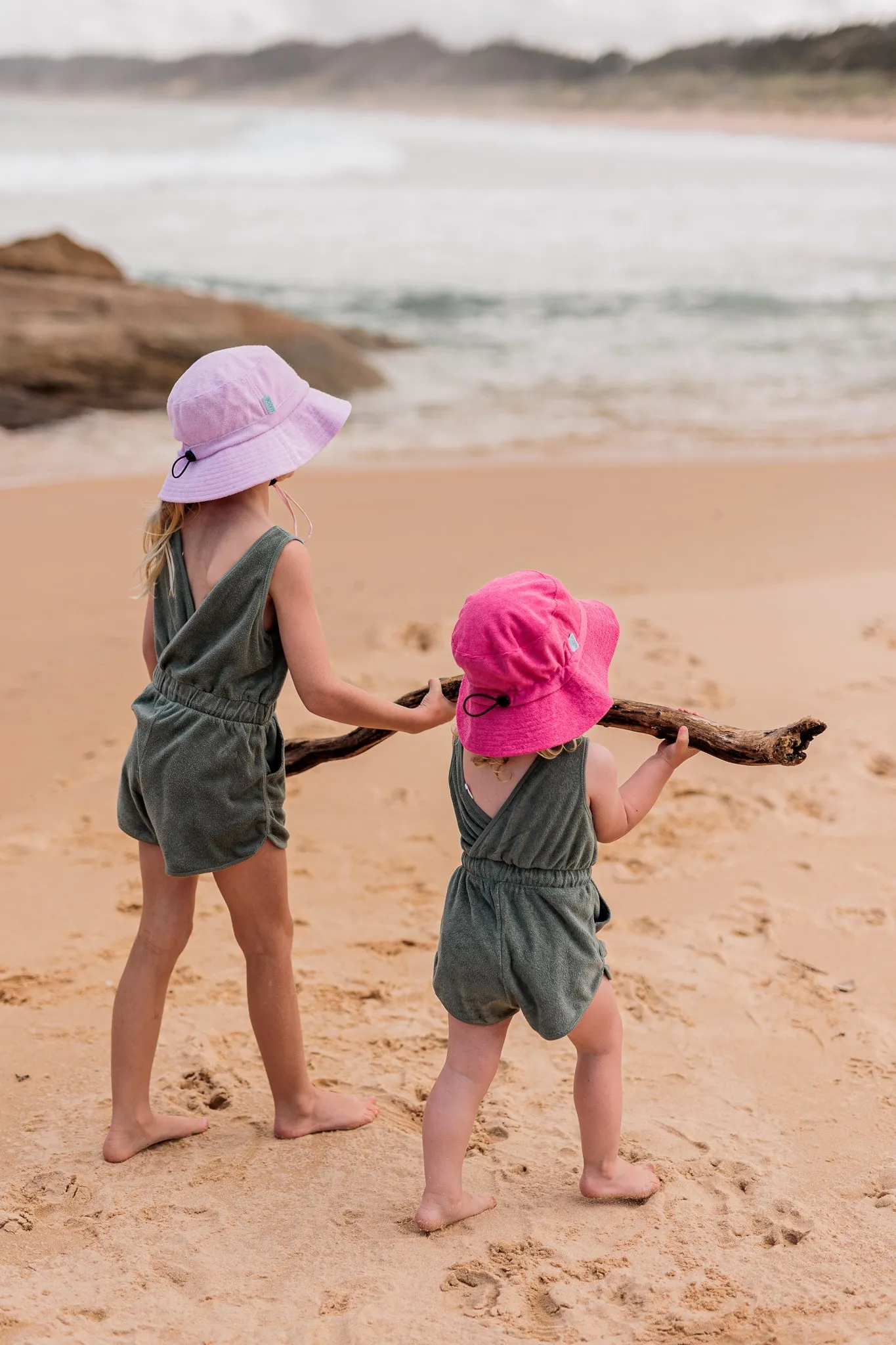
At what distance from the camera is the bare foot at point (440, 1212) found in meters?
2.31

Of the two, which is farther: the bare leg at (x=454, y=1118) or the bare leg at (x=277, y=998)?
the bare leg at (x=277, y=998)

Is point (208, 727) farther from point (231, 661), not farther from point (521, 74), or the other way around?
point (521, 74)

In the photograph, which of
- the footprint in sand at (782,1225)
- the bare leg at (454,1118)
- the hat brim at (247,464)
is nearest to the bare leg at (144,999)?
the bare leg at (454,1118)

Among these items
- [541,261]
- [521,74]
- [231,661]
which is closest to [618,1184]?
[231,661]

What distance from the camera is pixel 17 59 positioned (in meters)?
82.2

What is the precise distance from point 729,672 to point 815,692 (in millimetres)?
355

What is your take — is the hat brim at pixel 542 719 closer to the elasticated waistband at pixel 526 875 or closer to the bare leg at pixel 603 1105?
the elasticated waistband at pixel 526 875

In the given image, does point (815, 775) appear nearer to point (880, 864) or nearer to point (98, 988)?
point (880, 864)

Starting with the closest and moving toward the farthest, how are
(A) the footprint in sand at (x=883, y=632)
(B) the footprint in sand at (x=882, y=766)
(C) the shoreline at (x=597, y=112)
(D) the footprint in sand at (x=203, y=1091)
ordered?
(D) the footprint in sand at (x=203, y=1091)
(B) the footprint in sand at (x=882, y=766)
(A) the footprint in sand at (x=883, y=632)
(C) the shoreline at (x=597, y=112)

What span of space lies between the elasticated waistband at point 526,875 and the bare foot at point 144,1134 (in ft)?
3.10

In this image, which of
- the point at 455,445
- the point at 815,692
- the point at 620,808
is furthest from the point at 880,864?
the point at 455,445

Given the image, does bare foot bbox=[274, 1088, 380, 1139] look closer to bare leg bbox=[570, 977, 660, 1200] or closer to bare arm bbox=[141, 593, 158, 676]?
bare leg bbox=[570, 977, 660, 1200]

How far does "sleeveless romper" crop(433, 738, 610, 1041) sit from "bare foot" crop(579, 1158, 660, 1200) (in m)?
0.34

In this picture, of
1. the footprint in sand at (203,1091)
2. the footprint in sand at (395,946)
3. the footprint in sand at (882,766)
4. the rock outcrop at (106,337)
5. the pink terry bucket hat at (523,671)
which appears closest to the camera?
the pink terry bucket hat at (523,671)
